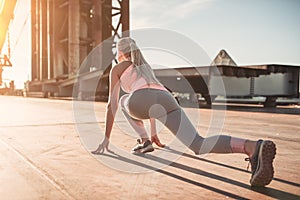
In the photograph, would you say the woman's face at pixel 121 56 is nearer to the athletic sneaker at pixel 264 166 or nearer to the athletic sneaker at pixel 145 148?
the athletic sneaker at pixel 145 148

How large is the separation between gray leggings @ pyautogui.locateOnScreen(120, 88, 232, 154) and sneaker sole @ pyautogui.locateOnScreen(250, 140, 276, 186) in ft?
1.05

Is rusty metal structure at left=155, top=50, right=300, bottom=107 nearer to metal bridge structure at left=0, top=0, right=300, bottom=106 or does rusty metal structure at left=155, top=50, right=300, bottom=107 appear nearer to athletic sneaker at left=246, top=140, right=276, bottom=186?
metal bridge structure at left=0, top=0, right=300, bottom=106

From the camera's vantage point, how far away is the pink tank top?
98.9 inches

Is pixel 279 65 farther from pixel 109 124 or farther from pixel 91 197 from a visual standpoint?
pixel 91 197

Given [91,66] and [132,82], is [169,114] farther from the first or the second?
[91,66]

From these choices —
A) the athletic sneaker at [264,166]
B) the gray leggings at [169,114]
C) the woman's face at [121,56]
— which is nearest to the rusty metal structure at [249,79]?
the woman's face at [121,56]

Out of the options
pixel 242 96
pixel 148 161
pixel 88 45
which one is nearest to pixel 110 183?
pixel 148 161

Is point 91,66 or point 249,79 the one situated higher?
point 91,66

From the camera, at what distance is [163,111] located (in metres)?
2.45

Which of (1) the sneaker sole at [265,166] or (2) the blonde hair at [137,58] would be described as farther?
(2) the blonde hair at [137,58]

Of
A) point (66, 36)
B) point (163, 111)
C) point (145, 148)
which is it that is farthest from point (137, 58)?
point (66, 36)

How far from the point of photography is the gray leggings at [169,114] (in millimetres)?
2314

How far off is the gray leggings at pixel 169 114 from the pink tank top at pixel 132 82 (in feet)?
0.17

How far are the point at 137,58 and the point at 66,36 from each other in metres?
24.1
